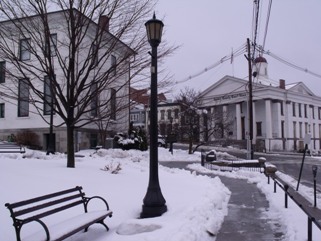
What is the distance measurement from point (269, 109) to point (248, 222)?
60.6m

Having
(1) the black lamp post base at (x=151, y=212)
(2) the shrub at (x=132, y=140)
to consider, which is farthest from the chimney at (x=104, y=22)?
(2) the shrub at (x=132, y=140)

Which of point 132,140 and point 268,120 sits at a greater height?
point 268,120

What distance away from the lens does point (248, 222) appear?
9141mm

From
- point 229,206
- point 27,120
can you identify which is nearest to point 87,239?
point 229,206

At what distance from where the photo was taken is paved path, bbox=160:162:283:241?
783 cm

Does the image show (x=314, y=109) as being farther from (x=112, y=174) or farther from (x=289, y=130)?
(x=112, y=174)

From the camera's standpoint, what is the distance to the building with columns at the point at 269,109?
67.2 metres

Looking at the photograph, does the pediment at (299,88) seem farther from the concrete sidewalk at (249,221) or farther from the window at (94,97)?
the concrete sidewalk at (249,221)

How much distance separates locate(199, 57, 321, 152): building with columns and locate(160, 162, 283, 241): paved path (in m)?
50.5

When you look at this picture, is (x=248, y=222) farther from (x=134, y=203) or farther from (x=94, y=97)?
(x=94, y=97)

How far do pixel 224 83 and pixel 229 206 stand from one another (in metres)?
64.9

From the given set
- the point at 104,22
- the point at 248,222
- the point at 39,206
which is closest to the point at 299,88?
the point at 104,22

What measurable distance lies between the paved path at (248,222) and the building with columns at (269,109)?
50.5 metres

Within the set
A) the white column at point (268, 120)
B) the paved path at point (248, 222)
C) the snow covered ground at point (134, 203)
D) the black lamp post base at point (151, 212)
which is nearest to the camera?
the snow covered ground at point (134, 203)
